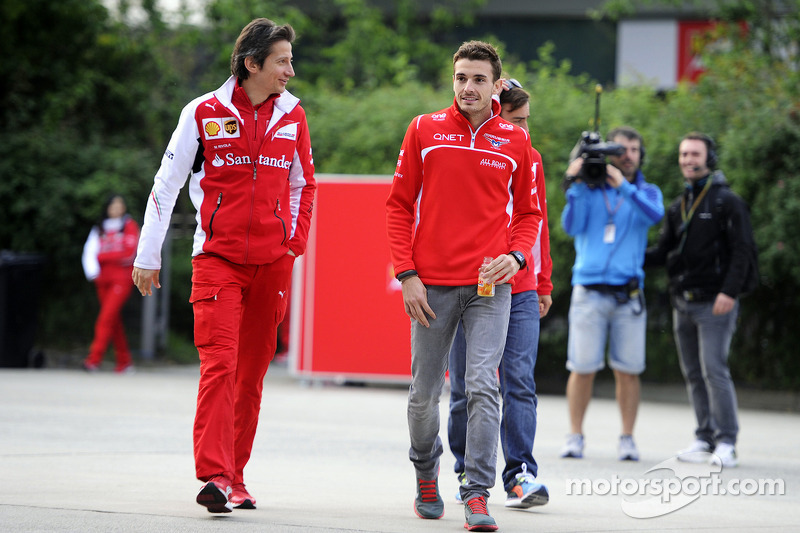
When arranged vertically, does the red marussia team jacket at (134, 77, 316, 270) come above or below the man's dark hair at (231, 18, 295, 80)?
below

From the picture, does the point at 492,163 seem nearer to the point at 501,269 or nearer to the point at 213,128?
the point at 501,269

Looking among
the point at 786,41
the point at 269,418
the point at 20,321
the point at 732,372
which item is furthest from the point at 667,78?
the point at 269,418

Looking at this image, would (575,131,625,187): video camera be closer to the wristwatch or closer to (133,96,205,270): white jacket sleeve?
the wristwatch

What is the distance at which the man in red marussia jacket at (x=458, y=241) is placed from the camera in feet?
16.2

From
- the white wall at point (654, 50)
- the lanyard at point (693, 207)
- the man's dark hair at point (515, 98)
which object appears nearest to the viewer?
the man's dark hair at point (515, 98)

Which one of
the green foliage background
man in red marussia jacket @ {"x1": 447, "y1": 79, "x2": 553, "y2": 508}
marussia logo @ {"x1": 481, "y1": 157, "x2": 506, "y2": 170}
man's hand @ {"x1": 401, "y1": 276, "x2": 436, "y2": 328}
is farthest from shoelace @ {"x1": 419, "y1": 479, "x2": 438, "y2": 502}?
the green foliage background

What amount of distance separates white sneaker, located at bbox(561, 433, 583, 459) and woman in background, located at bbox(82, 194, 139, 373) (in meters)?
7.65

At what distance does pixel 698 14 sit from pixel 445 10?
5.28m

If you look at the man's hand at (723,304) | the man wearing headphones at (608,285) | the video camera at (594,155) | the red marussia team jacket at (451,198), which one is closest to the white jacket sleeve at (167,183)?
the red marussia team jacket at (451,198)

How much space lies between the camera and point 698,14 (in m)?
23.8

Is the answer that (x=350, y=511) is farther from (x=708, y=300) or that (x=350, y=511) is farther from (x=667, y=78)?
(x=667, y=78)

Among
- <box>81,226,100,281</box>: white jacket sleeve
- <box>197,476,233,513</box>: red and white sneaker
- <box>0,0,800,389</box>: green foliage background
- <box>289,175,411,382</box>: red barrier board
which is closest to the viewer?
<box>197,476,233,513</box>: red and white sneaker

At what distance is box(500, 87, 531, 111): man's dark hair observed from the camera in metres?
5.95

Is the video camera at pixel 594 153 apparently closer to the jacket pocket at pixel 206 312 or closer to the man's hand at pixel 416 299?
the man's hand at pixel 416 299
